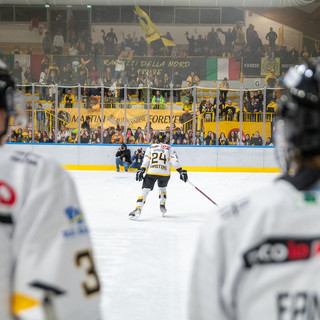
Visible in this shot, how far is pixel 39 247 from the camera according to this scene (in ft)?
2.77

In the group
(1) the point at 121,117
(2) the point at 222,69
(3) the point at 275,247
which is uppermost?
(2) the point at 222,69

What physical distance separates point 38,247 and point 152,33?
18470 mm

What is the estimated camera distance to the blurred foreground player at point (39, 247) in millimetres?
843

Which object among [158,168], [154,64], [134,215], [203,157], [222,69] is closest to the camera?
[134,215]

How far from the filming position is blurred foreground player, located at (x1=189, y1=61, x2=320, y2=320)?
0.84 metres

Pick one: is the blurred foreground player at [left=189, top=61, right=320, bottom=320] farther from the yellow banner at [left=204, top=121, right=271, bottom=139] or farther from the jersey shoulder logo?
the yellow banner at [left=204, top=121, right=271, bottom=139]

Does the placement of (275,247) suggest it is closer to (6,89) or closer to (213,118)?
(6,89)

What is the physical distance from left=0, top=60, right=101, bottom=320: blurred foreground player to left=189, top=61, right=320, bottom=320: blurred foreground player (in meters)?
0.24

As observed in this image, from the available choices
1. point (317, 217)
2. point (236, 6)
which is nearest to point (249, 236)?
point (317, 217)

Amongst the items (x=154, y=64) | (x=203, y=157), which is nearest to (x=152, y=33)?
(x=154, y=64)

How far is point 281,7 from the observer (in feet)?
62.1

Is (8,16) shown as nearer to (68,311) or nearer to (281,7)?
(281,7)

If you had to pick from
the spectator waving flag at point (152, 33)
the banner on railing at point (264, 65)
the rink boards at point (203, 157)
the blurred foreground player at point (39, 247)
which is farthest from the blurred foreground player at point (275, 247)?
the spectator waving flag at point (152, 33)

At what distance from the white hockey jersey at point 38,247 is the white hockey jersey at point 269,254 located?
0.24 metres
